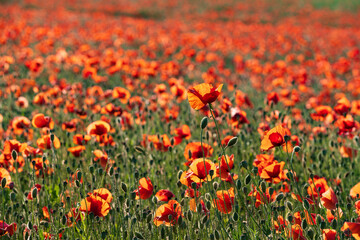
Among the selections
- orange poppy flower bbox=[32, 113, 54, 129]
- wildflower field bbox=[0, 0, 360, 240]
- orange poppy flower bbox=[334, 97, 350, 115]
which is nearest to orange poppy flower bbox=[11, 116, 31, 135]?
wildflower field bbox=[0, 0, 360, 240]

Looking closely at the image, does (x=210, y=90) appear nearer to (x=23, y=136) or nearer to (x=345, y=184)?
(x=345, y=184)

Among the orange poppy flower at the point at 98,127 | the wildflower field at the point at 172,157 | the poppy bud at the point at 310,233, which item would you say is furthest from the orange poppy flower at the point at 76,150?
the poppy bud at the point at 310,233

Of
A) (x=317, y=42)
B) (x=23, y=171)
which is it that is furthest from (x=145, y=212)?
(x=317, y=42)

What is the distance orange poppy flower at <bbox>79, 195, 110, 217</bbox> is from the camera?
191 cm

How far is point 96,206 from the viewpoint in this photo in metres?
1.92

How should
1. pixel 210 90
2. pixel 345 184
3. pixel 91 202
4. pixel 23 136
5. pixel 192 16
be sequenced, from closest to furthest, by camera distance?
1. pixel 210 90
2. pixel 91 202
3. pixel 345 184
4. pixel 23 136
5. pixel 192 16

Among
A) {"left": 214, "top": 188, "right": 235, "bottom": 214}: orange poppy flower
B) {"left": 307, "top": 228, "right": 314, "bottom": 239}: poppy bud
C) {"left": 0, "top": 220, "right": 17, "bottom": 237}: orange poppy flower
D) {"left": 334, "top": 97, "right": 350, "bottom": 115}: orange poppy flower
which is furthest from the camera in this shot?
{"left": 334, "top": 97, "right": 350, "bottom": 115}: orange poppy flower

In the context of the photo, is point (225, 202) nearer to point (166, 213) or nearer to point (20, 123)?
point (166, 213)

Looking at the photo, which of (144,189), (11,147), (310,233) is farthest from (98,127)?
(310,233)

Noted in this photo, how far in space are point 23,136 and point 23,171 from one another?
17.9 inches

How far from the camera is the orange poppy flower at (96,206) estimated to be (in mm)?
1906

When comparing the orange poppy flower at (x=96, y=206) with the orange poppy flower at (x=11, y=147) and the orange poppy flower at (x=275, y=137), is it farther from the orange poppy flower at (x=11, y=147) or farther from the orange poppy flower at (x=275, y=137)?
the orange poppy flower at (x=275, y=137)

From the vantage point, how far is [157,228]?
2.08 m

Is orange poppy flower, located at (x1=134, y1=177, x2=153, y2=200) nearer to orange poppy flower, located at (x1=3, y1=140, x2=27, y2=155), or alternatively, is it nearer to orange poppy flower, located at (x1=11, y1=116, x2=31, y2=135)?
orange poppy flower, located at (x1=3, y1=140, x2=27, y2=155)
